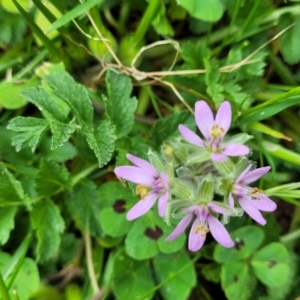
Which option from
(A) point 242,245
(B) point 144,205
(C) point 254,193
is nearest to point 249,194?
(C) point 254,193

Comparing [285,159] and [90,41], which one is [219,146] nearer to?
[285,159]

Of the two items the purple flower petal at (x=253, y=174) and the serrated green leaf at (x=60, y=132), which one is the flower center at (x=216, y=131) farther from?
the serrated green leaf at (x=60, y=132)

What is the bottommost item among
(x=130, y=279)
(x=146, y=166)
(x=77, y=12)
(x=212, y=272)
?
(x=212, y=272)

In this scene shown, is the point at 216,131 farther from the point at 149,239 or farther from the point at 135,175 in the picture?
the point at 149,239

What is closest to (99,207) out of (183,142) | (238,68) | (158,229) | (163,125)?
(158,229)

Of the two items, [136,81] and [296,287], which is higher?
[136,81]

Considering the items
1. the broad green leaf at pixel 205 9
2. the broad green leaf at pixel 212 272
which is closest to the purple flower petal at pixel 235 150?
the broad green leaf at pixel 205 9
